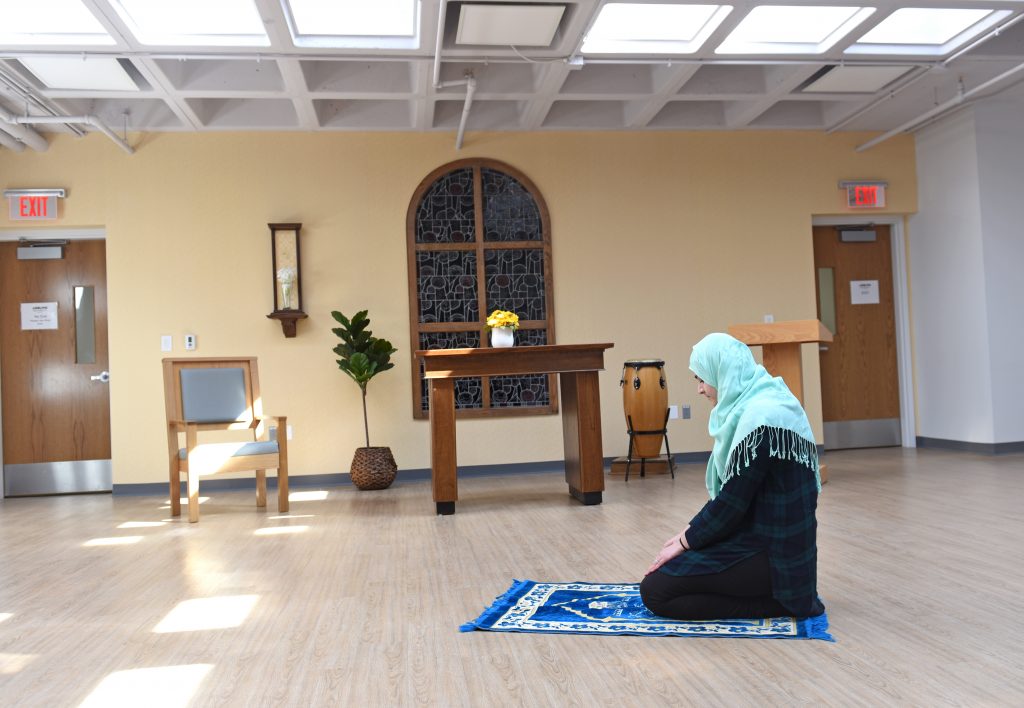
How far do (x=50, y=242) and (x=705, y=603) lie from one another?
261 inches

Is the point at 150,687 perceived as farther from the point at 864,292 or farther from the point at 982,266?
the point at 864,292

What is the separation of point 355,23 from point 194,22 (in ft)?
3.18

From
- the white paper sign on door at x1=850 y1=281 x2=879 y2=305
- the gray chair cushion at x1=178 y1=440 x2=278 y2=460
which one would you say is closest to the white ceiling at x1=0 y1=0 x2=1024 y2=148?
the white paper sign on door at x1=850 y1=281 x2=879 y2=305

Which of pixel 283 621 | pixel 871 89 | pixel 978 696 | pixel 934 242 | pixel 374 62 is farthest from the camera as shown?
pixel 934 242

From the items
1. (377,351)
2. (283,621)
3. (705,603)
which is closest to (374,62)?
(377,351)

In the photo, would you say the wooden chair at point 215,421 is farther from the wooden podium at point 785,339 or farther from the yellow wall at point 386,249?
the wooden podium at point 785,339

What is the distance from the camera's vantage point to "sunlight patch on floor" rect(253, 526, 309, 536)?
4875mm

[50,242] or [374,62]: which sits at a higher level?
[374,62]

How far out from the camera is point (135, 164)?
7098 millimetres

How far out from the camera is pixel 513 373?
202 inches

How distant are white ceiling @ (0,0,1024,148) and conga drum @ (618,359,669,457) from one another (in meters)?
2.10

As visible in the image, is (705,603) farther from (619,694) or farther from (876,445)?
(876,445)

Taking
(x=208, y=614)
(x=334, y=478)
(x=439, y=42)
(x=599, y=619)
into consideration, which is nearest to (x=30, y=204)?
(x=334, y=478)

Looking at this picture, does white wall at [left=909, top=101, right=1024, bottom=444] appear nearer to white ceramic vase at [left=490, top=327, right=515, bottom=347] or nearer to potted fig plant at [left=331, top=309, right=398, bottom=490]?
white ceramic vase at [left=490, top=327, right=515, bottom=347]
